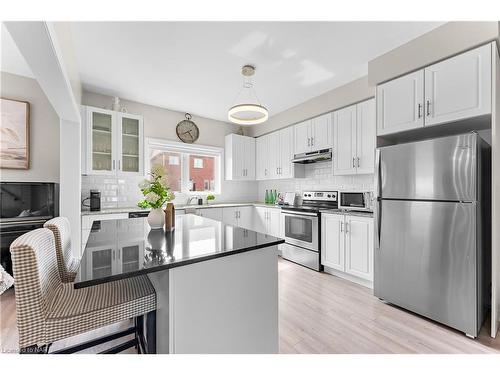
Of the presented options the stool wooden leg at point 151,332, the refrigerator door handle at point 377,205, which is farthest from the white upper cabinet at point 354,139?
the stool wooden leg at point 151,332

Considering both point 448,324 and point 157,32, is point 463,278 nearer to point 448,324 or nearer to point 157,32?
point 448,324

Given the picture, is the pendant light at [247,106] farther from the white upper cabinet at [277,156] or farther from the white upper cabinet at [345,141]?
the white upper cabinet at [345,141]

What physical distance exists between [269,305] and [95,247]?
106 cm

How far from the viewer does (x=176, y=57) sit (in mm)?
2512

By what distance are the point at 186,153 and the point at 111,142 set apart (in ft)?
4.49

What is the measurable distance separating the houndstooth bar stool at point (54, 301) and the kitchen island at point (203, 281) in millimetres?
115

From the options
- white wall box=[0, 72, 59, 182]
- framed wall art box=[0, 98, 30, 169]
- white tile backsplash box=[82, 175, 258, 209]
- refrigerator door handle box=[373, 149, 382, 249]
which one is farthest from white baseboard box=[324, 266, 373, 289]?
framed wall art box=[0, 98, 30, 169]

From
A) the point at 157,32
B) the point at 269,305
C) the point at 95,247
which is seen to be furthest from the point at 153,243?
the point at 157,32

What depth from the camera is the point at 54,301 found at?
1.18m

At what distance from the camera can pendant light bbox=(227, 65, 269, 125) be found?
8.01 ft

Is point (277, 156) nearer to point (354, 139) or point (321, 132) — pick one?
point (321, 132)

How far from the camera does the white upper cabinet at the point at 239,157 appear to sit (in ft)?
15.4

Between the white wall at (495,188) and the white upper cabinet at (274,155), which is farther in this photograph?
the white upper cabinet at (274,155)

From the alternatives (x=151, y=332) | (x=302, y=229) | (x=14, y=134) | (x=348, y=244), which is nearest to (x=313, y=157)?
(x=302, y=229)
